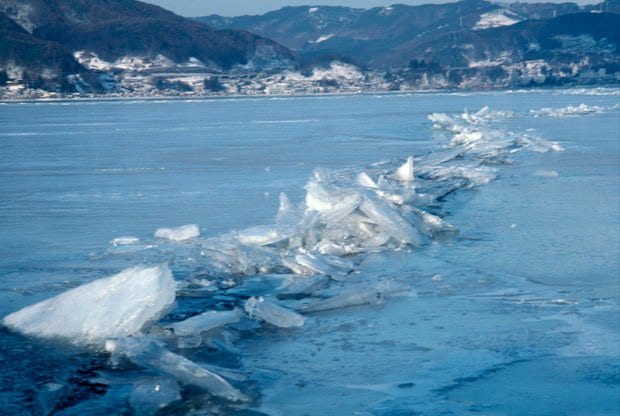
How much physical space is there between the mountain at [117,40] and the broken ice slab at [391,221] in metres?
60.7

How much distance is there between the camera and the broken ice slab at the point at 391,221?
664cm

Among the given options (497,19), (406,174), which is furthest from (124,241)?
(497,19)

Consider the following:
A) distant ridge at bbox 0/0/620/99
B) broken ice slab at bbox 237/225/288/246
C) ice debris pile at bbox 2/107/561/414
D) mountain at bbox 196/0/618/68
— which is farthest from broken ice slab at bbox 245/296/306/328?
mountain at bbox 196/0/618/68

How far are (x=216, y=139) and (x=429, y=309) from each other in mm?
13710

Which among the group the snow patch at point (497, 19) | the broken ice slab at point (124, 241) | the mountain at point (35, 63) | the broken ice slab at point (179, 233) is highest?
the snow patch at point (497, 19)

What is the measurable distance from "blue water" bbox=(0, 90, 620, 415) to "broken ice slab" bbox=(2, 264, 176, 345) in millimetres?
140

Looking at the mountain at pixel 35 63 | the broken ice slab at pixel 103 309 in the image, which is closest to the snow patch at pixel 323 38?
the mountain at pixel 35 63

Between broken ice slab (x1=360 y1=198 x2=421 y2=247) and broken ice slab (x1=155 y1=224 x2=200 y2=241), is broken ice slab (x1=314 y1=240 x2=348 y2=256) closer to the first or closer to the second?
broken ice slab (x1=360 y1=198 x2=421 y2=247)

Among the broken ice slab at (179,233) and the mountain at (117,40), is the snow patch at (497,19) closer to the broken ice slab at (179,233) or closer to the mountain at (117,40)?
the mountain at (117,40)

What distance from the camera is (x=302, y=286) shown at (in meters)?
5.38

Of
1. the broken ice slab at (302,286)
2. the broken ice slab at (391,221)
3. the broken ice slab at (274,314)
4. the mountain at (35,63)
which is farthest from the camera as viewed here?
the mountain at (35,63)

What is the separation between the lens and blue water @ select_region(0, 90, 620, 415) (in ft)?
11.9

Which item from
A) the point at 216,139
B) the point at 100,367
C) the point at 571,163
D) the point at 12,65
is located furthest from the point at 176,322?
the point at 12,65

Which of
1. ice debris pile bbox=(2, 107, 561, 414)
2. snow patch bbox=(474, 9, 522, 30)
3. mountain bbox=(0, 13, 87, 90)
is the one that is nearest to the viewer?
ice debris pile bbox=(2, 107, 561, 414)
